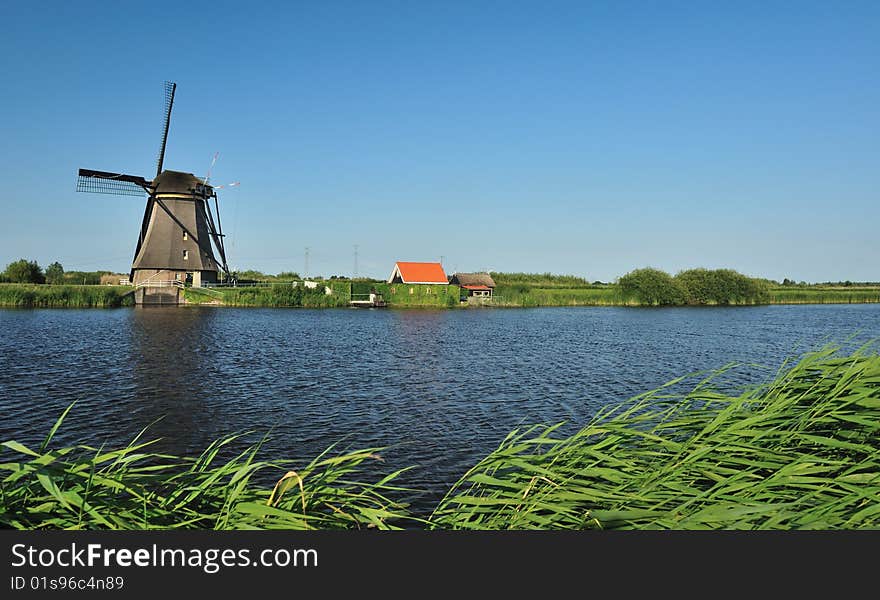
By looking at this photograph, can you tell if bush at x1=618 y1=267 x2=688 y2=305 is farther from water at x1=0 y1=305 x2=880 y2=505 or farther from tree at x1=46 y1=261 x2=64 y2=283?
tree at x1=46 y1=261 x2=64 y2=283

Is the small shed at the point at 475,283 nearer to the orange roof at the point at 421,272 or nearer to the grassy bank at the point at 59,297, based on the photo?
the orange roof at the point at 421,272

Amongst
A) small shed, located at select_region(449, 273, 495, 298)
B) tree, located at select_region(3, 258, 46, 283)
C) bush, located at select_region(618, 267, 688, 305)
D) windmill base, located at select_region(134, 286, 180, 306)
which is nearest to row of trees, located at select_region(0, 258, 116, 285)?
tree, located at select_region(3, 258, 46, 283)

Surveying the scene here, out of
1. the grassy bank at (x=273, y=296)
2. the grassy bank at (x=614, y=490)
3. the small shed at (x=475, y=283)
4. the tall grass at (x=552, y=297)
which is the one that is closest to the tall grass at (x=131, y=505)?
the grassy bank at (x=614, y=490)

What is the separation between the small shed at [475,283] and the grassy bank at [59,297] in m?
32.9

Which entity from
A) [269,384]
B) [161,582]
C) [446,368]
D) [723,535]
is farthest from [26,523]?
[446,368]

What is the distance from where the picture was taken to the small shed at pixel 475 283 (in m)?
61.6

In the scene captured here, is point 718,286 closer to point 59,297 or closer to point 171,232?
point 171,232

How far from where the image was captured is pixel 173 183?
1795 inches

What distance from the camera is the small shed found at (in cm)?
6159

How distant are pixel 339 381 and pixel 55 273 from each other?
67495 mm

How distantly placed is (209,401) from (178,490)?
9.24 metres

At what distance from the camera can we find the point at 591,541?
301 centimetres

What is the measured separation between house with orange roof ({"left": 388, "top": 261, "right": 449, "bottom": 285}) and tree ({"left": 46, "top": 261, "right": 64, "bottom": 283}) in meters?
38.3

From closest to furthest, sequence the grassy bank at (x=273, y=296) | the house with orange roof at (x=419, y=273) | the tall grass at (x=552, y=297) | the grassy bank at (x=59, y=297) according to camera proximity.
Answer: the grassy bank at (x=59, y=297), the grassy bank at (x=273, y=296), the house with orange roof at (x=419, y=273), the tall grass at (x=552, y=297)
